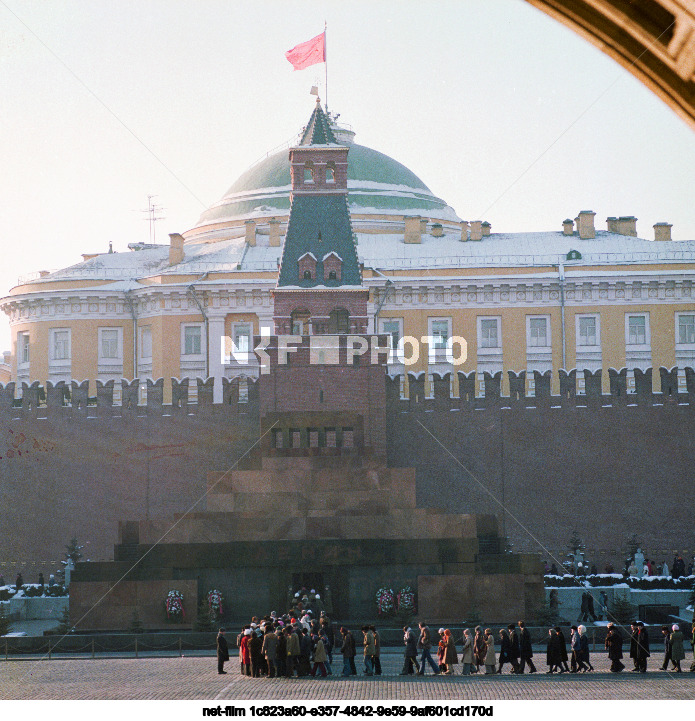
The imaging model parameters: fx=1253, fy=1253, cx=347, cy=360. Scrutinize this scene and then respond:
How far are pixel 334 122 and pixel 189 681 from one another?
40625 millimetres

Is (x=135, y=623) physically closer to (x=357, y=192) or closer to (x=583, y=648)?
(x=583, y=648)

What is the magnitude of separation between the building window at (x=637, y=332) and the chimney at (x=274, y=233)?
13.5m

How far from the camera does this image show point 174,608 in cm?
2677

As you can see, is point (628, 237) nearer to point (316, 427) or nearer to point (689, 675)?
point (316, 427)

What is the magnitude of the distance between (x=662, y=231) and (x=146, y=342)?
1995 cm

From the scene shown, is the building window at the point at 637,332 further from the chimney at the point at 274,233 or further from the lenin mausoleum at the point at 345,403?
the chimney at the point at 274,233

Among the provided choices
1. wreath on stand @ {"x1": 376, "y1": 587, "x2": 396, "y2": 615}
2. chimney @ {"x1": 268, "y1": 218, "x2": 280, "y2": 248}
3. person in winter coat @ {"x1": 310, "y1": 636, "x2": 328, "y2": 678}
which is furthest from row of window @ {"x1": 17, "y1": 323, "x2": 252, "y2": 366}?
person in winter coat @ {"x1": 310, "y1": 636, "x2": 328, "y2": 678}

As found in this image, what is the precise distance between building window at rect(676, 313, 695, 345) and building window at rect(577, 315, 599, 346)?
289 centimetres

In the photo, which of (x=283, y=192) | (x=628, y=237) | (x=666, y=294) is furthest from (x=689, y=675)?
(x=283, y=192)

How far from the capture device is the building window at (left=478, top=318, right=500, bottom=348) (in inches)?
1754

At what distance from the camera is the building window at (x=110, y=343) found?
149 ft

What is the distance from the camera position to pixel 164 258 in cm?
4812

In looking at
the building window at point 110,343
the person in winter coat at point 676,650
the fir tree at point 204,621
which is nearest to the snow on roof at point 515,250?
the building window at point 110,343

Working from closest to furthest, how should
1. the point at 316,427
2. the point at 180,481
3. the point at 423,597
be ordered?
the point at 423,597 < the point at 316,427 < the point at 180,481
